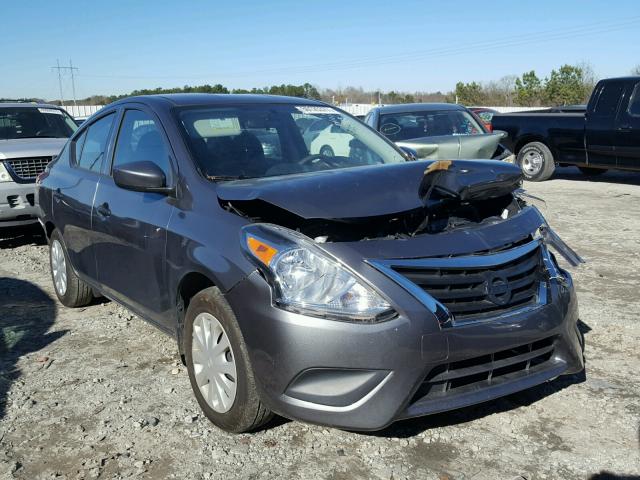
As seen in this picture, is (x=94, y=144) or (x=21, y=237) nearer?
(x=94, y=144)

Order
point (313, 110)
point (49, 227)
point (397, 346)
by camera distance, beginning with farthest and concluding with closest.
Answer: point (49, 227), point (313, 110), point (397, 346)

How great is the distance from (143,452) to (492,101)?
199 feet

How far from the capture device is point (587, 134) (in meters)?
12.1

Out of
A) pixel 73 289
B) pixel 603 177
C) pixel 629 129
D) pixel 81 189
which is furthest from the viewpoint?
pixel 603 177

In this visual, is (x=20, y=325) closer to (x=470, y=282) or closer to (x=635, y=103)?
(x=470, y=282)

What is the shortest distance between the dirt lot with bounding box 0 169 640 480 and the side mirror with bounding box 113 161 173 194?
119 centimetres

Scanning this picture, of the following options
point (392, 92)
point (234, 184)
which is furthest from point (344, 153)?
point (392, 92)

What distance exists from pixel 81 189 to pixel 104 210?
0.61 meters

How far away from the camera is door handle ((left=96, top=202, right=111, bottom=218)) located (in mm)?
4258

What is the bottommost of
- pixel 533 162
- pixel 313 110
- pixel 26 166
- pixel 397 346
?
pixel 533 162

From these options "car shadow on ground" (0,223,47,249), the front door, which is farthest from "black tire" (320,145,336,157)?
"car shadow on ground" (0,223,47,249)

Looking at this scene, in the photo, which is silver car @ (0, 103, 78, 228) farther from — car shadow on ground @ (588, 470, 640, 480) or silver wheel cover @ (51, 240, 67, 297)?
car shadow on ground @ (588, 470, 640, 480)

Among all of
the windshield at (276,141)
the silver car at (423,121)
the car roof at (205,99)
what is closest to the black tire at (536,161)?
the silver car at (423,121)

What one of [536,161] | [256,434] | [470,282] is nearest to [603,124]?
[536,161]
